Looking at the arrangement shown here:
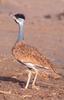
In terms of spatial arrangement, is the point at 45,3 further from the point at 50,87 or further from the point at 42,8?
the point at 50,87

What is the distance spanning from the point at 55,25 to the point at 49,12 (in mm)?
5674

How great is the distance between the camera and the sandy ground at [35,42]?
10195 mm

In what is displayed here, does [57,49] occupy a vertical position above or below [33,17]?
above

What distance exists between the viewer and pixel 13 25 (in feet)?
75.9

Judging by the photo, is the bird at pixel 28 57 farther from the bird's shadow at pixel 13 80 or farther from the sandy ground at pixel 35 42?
the bird's shadow at pixel 13 80

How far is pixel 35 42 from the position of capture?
19156 millimetres

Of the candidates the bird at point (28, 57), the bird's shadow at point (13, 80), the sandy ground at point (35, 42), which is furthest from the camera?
the bird's shadow at point (13, 80)

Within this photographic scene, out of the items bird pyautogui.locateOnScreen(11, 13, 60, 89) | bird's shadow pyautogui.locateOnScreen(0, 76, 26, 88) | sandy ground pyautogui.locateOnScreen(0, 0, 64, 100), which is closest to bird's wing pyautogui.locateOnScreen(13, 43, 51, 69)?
bird pyautogui.locateOnScreen(11, 13, 60, 89)

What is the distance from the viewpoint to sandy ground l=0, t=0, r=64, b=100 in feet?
33.4

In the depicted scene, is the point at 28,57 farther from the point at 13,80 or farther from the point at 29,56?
the point at 13,80

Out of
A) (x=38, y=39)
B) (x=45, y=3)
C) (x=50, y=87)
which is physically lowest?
(x=45, y=3)

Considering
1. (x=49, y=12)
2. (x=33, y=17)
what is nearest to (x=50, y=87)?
(x=33, y=17)

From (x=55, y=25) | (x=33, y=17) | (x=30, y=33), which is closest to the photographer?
(x=30, y=33)

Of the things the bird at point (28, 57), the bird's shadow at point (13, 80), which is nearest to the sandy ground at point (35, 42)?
the bird's shadow at point (13, 80)
